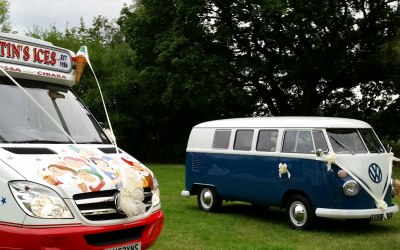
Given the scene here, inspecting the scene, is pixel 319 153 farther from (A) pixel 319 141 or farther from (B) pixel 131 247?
(B) pixel 131 247

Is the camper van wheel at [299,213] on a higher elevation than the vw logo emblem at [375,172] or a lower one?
lower

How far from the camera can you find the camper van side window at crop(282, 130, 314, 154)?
10.6 metres

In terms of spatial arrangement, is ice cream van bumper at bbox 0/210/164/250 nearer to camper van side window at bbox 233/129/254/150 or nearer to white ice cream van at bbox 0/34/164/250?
white ice cream van at bbox 0/34/164/250

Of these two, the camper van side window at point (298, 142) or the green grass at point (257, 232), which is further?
the camper van side window at point (298, 142)

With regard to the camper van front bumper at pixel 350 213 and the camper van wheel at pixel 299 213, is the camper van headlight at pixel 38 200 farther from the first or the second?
the camper van wheel at pixel 299 213

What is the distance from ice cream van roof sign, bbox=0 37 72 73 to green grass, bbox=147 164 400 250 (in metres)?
3.31

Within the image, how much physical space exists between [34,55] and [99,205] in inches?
94.5

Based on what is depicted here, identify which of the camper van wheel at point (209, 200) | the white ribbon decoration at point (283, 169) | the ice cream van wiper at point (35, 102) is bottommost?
the camper van wheel at point (209, 200)

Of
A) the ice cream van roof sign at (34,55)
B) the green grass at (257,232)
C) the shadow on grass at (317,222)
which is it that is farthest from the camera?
the shadow on grass at (317,222)

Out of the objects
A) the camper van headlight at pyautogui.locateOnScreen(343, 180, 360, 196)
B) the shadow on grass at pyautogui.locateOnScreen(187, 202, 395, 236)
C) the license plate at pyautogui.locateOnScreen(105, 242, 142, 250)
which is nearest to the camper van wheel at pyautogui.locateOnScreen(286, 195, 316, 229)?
the shadow on grass at pyautogui.locateOnScreen(187, 202, 395, 236)

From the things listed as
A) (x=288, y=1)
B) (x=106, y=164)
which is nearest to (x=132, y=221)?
(x=106, y=164)

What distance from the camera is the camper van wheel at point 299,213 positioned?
1043 centimetres

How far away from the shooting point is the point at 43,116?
6.64 meters

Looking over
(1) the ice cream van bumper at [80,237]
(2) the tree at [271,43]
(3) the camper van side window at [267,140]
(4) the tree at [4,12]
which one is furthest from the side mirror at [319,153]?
(4) the tree at [4,12]
